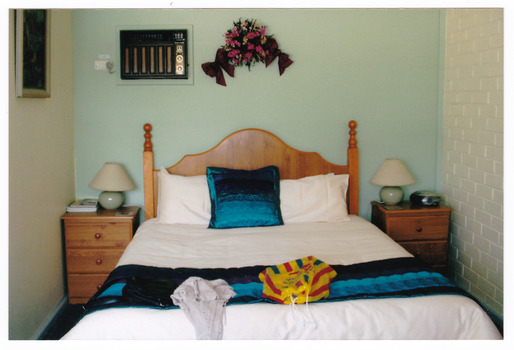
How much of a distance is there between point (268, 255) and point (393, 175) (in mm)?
1347

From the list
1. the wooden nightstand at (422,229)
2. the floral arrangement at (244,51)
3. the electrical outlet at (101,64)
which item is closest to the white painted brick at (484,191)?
the wooden nightstand at (422,229)

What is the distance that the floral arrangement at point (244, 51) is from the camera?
3.68 m

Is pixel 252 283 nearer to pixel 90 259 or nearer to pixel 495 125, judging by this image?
pixel 90 259

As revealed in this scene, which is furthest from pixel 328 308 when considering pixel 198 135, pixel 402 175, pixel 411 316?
pixel 198 135

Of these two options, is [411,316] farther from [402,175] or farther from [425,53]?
[425,53]

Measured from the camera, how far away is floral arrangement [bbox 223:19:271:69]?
3.67m

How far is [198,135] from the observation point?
12.6ft

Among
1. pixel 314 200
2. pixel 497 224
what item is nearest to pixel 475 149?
pixel 497 224

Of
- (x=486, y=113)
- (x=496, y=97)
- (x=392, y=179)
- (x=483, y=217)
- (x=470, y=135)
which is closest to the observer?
(x=496, y=97)

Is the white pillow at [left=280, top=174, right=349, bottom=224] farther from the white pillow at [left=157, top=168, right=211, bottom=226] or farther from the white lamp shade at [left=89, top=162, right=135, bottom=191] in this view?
the white lamp shade at [left=89, top=162, right=135, bottom=191]

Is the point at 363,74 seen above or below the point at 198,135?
above

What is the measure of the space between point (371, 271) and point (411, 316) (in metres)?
0.40

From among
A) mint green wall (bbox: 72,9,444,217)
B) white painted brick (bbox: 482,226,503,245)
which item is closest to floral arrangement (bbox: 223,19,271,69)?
mint green wall (bbox: 72,9,444,217)

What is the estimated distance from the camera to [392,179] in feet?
12.0
